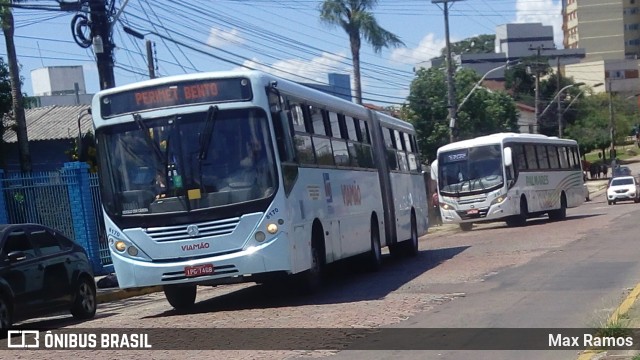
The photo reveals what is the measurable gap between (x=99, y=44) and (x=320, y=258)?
8082 millimetres

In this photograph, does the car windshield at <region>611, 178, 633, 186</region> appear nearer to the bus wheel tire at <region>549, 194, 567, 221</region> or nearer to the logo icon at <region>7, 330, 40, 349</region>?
the bus wheel tire at <region>549, 194, 567, 221</region>

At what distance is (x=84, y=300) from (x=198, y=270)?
2.88 meters

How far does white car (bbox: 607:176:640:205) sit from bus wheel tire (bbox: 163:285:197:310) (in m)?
40.0

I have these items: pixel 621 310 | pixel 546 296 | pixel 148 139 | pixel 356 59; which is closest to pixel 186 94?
pixel 148 139

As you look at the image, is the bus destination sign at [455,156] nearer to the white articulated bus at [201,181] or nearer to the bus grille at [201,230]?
the white articulated bus at [201,181]

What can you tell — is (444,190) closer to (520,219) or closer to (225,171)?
(520,219)

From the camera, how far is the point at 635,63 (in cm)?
12638

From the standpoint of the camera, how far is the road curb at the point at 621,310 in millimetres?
9430

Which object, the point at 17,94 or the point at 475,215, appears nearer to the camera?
the point at 17,94

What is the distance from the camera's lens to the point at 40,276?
15.2 meters

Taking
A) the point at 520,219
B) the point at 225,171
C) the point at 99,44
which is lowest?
the point at 520,219

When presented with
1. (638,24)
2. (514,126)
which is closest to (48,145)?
(514,126)

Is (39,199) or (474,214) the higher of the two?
(39,199)

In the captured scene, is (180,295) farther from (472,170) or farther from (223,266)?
(472,170)
